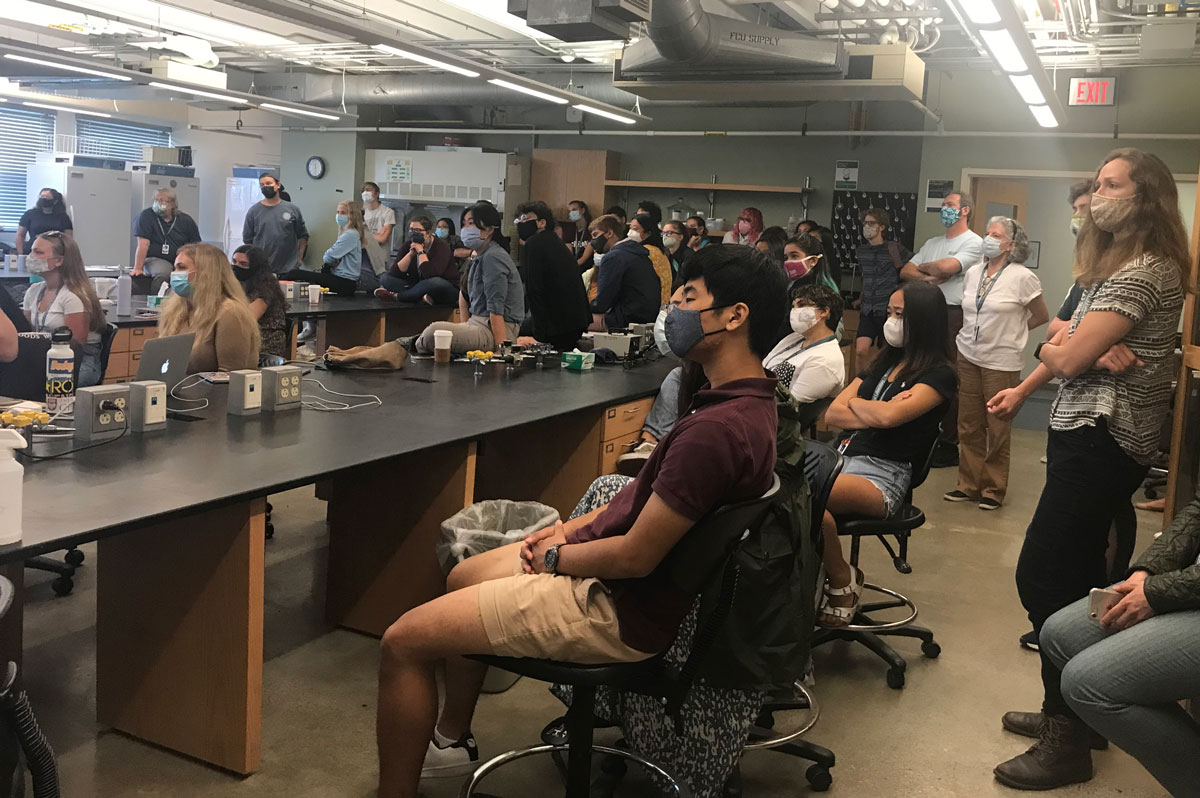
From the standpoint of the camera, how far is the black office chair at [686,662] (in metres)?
1.97

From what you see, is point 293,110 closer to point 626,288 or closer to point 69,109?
point 69,109

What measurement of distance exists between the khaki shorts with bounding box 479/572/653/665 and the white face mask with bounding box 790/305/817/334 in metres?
2.27

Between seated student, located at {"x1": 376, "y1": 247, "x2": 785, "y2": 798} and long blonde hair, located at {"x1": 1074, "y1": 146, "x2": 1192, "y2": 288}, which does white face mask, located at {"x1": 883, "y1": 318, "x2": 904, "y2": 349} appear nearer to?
long blonde hair, located at {"x1": 1074, "y1": 146, "x2": 1192, "y2": 288}

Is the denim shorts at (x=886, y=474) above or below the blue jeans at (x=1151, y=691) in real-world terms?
above

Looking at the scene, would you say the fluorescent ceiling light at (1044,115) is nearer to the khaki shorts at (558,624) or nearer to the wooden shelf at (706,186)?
the wooden shelf at (706,186)

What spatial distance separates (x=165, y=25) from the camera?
1016 cm

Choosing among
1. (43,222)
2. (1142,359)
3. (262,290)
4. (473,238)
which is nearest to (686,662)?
(1142,359)

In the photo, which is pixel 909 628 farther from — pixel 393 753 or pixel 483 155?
pixel 483 155

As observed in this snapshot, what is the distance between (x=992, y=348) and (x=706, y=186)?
4.97 metres

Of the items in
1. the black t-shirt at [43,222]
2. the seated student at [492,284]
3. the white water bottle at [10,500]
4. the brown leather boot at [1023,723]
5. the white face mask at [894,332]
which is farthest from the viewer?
the black t-shirt at [43,222]

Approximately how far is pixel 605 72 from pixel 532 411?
680 centimetres

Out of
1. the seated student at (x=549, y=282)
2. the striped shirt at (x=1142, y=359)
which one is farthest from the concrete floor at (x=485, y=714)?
the seated student at (x=549, y=282)

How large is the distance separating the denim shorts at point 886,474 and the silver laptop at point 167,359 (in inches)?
87.7

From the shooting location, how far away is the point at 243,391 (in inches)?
125
